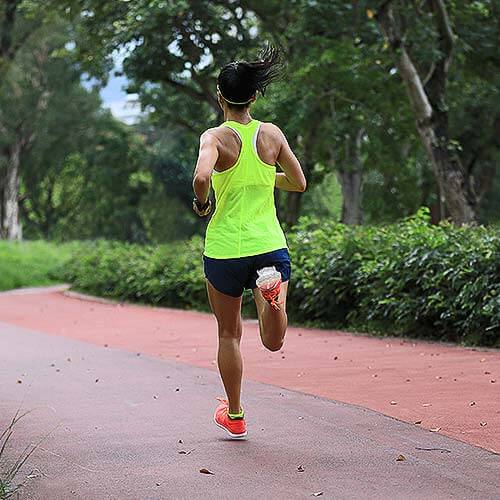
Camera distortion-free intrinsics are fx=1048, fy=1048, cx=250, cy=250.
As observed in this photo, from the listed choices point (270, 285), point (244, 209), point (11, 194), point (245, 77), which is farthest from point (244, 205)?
point (11, 194)

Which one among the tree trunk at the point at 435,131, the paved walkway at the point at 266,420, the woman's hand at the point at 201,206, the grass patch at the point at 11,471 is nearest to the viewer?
the grass patch at the point at 11,471

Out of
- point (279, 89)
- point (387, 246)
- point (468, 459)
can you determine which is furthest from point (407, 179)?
point (468, 459)

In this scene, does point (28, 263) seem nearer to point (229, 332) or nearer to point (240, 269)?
point (229, 332)

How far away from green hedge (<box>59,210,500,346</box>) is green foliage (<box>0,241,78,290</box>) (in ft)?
41.5

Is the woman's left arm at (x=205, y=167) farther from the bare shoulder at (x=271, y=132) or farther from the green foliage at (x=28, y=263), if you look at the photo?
the green foliage at (x=28, y=263)

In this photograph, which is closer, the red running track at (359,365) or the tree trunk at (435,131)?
the red running track at (359,365)

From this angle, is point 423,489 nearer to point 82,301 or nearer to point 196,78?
point 82,301

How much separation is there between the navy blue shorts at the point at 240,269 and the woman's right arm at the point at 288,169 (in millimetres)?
438

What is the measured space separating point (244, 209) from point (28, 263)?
26412 millimetres

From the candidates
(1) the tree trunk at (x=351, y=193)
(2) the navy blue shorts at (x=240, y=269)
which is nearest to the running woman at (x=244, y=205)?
(2) the navy blue shorts at (x=240, y=269)

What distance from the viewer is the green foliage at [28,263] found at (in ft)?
95.3

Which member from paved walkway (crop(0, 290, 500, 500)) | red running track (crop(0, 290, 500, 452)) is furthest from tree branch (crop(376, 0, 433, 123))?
paved walkway (crop(0, 290, 500, 500))

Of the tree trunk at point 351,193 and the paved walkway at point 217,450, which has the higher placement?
the tree trunk at point 351,193

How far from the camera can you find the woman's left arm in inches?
204
